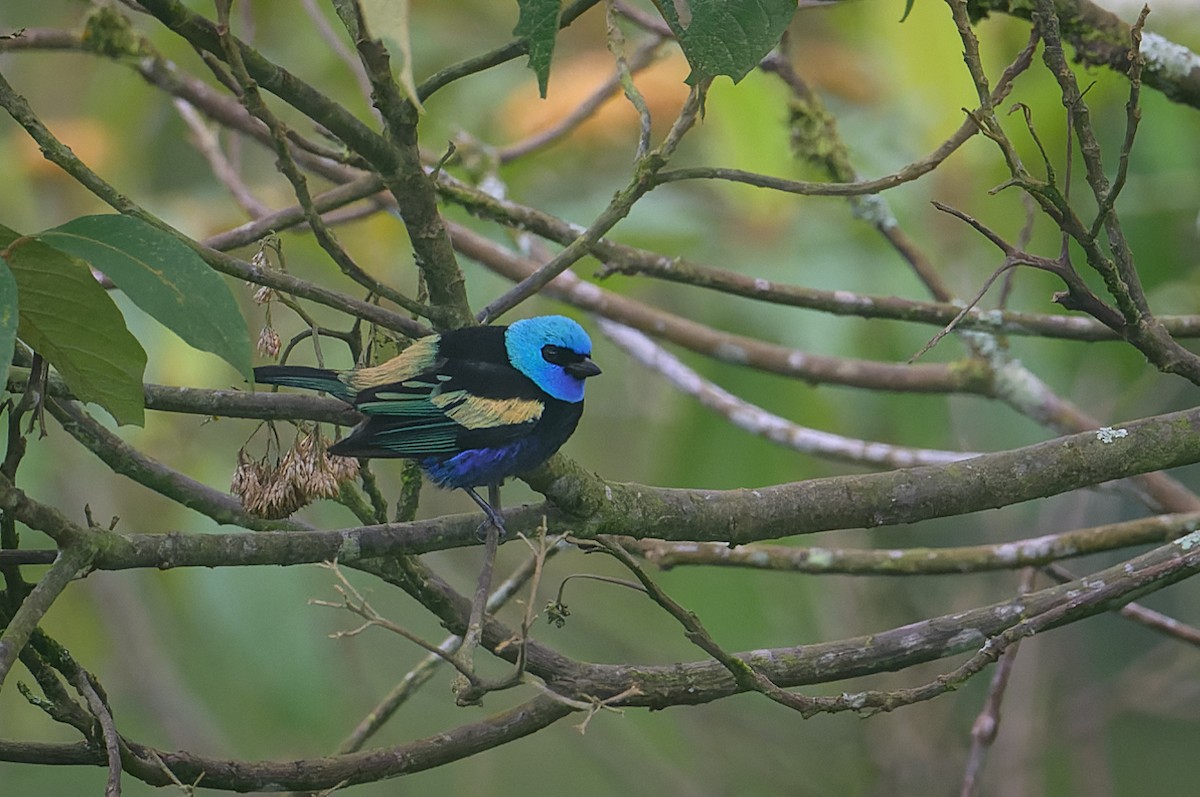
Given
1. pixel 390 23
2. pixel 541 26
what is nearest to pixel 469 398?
pixel 541 26

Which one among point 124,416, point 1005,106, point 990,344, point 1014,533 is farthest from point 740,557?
point 1014,533

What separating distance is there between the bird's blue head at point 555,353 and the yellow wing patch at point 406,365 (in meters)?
0.35

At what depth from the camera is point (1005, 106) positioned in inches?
145

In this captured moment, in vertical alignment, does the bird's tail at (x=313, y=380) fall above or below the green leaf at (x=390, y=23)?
above

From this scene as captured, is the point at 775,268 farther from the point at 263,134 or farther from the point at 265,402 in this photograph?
the point at 265,402

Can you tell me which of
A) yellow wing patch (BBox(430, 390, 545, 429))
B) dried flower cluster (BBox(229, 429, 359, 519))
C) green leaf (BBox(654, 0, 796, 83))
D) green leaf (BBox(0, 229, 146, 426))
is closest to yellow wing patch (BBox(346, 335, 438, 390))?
yellow wing patch (BBox(430, 390, 545, 429))

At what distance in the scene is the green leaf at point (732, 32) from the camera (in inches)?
61.6

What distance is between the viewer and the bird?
2.13 meters

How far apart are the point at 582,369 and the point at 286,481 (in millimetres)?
841

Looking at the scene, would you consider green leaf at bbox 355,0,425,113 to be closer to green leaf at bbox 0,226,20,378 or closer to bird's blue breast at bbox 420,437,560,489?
green leaf at bbox 0,226,20,378

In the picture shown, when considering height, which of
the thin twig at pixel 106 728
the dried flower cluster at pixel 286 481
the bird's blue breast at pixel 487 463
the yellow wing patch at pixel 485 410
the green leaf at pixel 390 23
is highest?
the yellow wing patch at pixel 485 410

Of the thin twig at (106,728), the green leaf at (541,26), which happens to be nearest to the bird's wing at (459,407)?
the thin twig at (106,728)

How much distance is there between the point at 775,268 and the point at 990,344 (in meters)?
0.64

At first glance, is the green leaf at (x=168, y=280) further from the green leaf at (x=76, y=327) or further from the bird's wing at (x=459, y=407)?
the bird's wing at (x=459, y=407)
